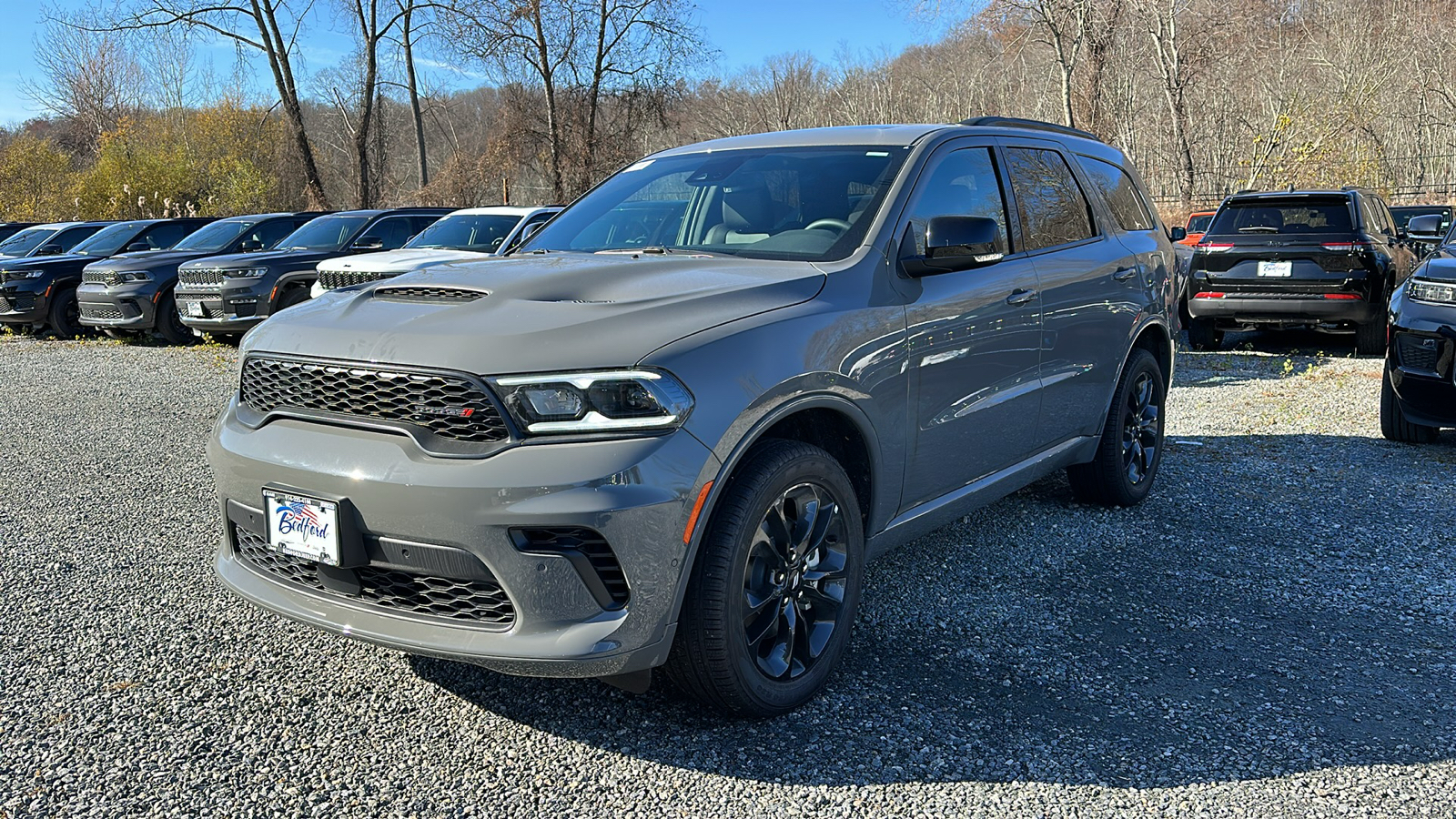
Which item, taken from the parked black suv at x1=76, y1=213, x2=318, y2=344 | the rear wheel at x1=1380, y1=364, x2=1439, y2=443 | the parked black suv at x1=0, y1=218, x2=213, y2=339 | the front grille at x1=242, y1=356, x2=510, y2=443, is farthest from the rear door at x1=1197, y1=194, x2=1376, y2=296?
the parked black suv at x1=0, y1=218, x2=213, y2=339

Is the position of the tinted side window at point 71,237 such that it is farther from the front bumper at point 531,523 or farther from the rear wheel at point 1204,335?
the front bumper at point 531,523

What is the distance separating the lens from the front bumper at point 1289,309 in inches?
408

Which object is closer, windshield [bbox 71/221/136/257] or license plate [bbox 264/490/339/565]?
license plate [bbox 264/490/339/565]

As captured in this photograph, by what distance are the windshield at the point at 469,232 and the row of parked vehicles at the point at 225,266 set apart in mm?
14

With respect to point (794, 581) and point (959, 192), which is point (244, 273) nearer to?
point (959, 192)

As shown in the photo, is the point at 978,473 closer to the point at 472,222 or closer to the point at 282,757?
the point at 282,757

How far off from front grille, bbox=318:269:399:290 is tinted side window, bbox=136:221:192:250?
799 centimetres

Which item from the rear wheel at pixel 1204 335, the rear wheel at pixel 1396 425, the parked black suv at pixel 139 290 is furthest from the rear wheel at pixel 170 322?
the rear wheel at pixel 1396 425

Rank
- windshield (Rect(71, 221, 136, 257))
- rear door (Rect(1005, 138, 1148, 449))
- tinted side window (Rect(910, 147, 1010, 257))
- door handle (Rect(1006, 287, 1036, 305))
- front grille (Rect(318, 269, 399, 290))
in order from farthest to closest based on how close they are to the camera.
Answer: windshield (Rect(71, 221, 136, 257)) → front grille (Rect(318, 269, 399, 290)) → rear door (Rect(1005, 138, 1148, 449)) → door handle (Rect(1006, 287, 1036, 305)) → tinted side window (Rect(910, 147, 1010, 257))

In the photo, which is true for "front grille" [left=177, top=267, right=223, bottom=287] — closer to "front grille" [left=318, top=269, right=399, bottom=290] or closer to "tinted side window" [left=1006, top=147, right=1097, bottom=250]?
"front grille" [left=318, top=269, right=399, bottom=290]

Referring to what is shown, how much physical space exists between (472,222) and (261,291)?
2655mm

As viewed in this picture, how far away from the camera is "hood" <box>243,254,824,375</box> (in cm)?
266

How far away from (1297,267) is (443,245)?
28.9 ft

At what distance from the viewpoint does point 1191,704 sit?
3193mm
